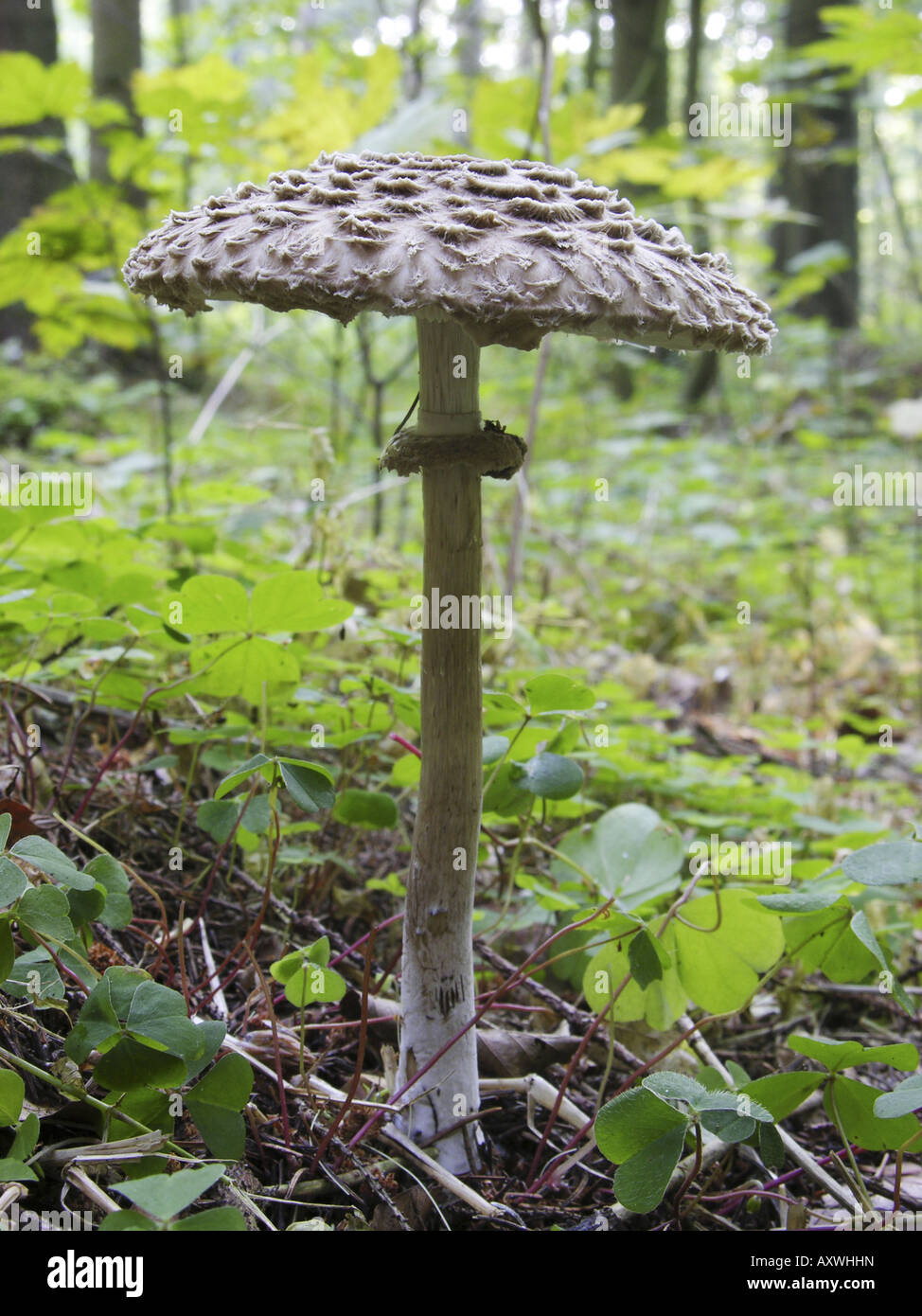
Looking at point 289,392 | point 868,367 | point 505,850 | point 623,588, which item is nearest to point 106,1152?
point 505,850

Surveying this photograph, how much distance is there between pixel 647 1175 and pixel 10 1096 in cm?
112

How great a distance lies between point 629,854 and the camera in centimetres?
263

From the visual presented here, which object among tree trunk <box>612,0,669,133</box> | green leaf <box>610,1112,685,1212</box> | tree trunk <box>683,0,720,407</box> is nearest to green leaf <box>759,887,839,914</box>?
green leaf <box>610,1112,685,1212</box>

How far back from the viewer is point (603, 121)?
4.57 meters

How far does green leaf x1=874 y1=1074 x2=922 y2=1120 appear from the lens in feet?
5.33

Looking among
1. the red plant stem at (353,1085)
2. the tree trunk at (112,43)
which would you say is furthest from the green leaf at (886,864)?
the tree trunk at (112,43)

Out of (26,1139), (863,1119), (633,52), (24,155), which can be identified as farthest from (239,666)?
(633,52)

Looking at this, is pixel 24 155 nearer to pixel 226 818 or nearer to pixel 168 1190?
pixel 226 818

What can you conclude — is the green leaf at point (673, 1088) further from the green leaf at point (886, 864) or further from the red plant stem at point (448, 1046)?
the green leaf at point (886, 864)

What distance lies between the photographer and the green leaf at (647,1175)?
1697 mm

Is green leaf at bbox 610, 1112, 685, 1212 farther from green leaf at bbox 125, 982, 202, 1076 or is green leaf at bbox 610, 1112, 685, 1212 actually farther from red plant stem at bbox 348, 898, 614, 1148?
green leaf at bbox 125, 982, 202, 1076

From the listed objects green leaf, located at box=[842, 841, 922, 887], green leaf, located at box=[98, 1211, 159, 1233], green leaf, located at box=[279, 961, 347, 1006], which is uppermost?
green leaf, located at box=[842, 841, 922, 887]

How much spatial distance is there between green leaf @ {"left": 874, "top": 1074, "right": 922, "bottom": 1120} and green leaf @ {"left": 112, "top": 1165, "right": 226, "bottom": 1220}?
1147 millimetres
